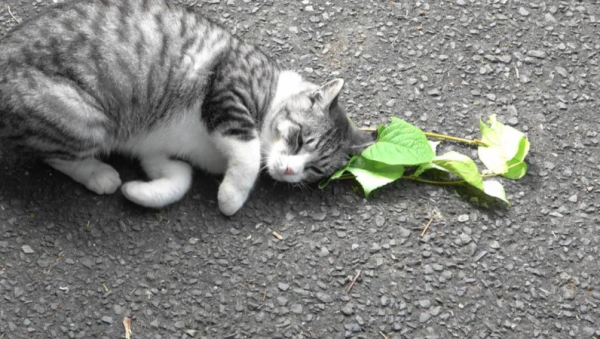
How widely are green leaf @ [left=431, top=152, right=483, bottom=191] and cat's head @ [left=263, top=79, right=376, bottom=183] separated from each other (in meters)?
0.36

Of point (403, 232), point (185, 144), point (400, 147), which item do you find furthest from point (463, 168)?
point (185, 144)

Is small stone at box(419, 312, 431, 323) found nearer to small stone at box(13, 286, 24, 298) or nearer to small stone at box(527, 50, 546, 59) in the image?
small stone at box(13, 286, 24, 298)

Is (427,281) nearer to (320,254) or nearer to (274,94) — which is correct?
(320,254)

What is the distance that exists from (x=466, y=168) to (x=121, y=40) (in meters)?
1.70

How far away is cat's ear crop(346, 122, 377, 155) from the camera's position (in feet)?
11.2

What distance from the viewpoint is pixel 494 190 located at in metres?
3.40

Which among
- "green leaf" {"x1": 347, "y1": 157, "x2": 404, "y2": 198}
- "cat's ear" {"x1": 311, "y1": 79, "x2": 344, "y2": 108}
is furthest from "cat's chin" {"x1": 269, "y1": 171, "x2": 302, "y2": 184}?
"cat's ear" {"x1": 311, "y1": 79, "x2": 344, "y2": 108}

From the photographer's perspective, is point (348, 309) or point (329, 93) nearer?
point (348, 309)

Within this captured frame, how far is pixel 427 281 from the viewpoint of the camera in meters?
3.15

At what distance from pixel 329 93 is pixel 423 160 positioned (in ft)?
1.79

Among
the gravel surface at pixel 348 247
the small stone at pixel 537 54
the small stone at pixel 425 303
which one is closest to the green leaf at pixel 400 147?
the gravel surface at pixel 348 247

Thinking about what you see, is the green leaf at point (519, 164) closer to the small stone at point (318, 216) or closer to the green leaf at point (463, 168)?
the green leaf at point (463, 168)

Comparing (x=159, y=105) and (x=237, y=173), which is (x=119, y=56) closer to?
(x=159, y=105)

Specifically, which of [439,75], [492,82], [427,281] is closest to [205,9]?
[439,75]
